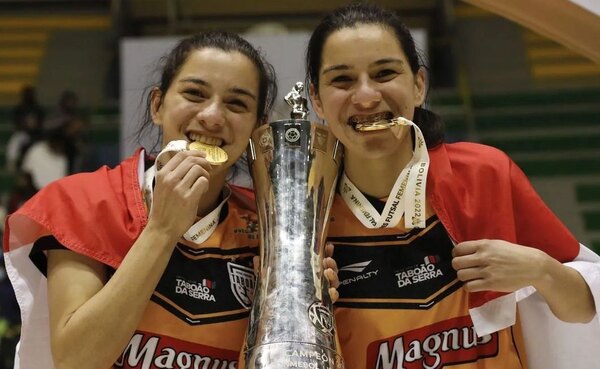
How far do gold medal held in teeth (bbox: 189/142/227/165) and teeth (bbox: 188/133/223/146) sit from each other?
0.01 m

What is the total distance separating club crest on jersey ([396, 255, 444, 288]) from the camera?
1.79 metres

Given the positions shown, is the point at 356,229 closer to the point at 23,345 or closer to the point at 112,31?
the point at 23,345

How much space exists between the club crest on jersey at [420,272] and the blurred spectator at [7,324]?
236 cm

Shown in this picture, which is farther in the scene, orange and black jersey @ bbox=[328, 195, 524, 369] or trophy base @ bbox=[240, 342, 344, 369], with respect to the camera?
orange and black jersey @ bbox=[328, 195, 524, 369]

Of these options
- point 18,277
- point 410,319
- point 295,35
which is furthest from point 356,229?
point 295,35

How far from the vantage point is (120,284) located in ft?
5.23

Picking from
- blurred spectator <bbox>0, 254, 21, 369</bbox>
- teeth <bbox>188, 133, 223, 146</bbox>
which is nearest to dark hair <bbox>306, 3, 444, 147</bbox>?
teeth <bbox>188, 133, 223, 146</bbox>

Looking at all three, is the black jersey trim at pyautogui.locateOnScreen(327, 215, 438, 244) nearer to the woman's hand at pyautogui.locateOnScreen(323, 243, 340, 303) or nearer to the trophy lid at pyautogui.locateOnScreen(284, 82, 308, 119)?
the woman's hand at pyautogui.locateOnScreen(323, 243, 340, 303)

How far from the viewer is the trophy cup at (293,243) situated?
5.26 ft

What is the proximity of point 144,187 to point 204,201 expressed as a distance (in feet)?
0.41

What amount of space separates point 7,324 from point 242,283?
9.11ft

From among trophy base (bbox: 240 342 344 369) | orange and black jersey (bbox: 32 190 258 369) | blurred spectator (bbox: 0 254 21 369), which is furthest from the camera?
blurred spectator (bbox: 0 254 21 369)

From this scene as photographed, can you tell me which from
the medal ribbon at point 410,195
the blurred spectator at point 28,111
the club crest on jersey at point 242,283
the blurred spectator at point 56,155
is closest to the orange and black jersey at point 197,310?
the club crest on jersey at point 242,283

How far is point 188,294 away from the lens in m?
1.75
